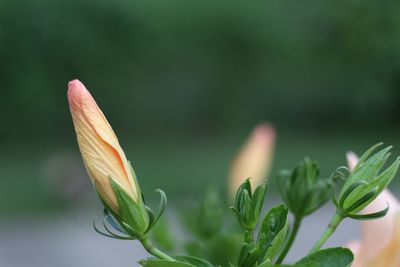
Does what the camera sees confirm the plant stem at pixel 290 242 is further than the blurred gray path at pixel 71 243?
No

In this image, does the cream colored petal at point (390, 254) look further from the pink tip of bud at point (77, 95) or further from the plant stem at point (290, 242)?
the pink tip of bud at point (77, 95)

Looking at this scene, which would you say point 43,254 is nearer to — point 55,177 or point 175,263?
point 55,177

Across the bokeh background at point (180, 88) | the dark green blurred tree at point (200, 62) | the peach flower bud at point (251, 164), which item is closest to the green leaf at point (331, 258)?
the peach flower bud at point (251, 164)

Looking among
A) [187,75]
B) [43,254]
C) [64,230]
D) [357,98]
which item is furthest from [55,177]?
[357,98]

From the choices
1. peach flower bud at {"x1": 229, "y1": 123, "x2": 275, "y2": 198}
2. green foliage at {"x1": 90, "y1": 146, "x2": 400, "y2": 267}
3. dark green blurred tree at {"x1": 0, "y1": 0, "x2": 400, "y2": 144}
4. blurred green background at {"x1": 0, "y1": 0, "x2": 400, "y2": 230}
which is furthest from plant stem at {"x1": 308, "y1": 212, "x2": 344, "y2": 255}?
dark green blurred tree at {"x1": 0, "y1": 0, "x2": 400, "y2": 144}

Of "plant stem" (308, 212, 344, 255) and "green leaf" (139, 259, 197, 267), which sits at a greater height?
"plant stem" (308, 212, 344, 255)

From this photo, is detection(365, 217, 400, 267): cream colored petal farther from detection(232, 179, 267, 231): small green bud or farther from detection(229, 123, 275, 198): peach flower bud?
detection(229, 123, 275, 198): peach flower bud

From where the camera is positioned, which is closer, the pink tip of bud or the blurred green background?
the pink tip of bud

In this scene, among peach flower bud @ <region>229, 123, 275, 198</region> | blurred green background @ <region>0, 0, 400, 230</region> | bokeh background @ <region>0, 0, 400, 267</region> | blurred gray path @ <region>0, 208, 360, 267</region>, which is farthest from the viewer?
blurred green background @ <region>0, 0, 400, 230</region>
